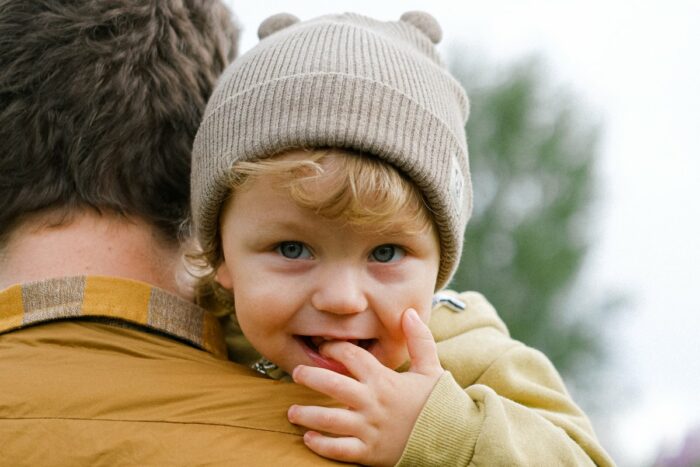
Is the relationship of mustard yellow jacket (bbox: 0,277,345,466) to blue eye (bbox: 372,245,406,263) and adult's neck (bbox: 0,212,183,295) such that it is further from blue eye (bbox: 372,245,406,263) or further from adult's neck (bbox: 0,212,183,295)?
blue eye (bbox: 372,245,406,263)

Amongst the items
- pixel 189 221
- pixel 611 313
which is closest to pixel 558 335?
pixel 611 313

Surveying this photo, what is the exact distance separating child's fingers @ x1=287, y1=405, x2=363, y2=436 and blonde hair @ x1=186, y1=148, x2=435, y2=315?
372 mm

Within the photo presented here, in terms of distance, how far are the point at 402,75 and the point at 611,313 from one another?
1352 centimetres

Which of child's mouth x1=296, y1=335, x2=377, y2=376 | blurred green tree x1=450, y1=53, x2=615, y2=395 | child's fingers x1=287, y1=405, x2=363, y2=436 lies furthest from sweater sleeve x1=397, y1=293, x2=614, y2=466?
blurred green tree x1=450, y1=53, x2=615, y2=395

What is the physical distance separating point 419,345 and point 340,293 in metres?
0.19

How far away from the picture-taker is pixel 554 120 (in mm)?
15883

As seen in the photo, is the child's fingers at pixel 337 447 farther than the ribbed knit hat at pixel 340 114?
No

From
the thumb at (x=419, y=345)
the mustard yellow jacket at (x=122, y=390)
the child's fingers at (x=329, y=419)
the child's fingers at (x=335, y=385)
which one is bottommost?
the mustard yellow jacket at (x=122, y=390)

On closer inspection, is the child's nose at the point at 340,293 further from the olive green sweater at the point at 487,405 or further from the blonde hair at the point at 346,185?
the olive green sweater at the point at 487,405

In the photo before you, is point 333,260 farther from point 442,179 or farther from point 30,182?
point 30,182

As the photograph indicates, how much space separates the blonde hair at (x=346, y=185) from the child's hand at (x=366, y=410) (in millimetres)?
276

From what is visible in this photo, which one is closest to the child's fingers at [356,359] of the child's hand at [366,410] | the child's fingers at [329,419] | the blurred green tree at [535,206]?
the child's hand at [366,410]

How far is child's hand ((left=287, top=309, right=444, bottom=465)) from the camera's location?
192 cm

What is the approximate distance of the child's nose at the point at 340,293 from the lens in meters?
2.05
